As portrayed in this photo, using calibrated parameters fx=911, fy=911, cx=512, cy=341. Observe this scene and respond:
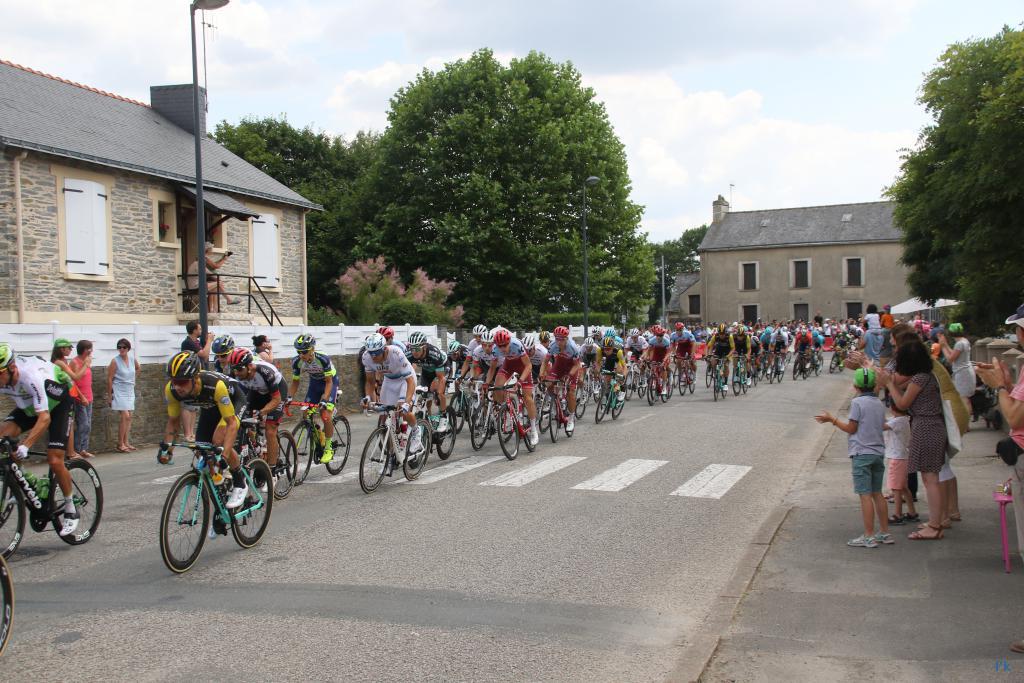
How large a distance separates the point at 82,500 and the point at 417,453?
400cm

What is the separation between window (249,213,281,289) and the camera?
2756cm

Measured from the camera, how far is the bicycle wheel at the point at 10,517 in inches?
284

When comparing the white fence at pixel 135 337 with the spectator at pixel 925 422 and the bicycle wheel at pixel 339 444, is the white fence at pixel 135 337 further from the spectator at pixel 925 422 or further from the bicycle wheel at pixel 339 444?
the spectator at pixel 925 422

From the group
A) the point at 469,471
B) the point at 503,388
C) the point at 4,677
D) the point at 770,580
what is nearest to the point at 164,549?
the point at 4,677

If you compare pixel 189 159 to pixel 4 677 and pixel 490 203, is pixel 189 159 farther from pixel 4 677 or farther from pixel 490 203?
pixel 4 677

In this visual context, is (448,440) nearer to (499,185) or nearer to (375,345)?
(375,345)

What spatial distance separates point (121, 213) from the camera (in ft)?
74.7

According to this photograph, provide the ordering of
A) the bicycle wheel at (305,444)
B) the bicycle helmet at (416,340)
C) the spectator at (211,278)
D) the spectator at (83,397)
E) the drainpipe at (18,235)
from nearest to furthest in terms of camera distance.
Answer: the bicycle wheel at (305,444), the bicycle helmet at (416,340), the spectator at (83,397), the drainpipe at (18,235), the spectator at (211,278)

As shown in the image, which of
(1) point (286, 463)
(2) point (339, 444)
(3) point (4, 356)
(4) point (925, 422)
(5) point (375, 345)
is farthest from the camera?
(2) point (339, 444)

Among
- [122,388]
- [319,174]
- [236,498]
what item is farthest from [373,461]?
[319,174]

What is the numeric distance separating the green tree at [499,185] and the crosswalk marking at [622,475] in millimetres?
26451

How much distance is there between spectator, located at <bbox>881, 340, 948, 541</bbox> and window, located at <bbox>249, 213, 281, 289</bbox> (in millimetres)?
22615

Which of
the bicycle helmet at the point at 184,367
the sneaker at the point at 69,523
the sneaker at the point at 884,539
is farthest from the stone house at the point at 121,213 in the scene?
the sneaker at the point at 884,539

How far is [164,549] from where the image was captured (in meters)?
6.58
